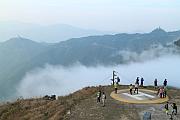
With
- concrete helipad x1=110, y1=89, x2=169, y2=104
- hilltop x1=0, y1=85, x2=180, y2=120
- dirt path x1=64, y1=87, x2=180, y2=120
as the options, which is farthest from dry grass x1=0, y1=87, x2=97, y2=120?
concrete helipad x1=110, y1=89, x2=169, y2=104

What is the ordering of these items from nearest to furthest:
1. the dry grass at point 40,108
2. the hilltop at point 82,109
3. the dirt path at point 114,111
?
the dirt path at point 114,111 < the hilltop at point 82,109 < the dry grass at point 40,108

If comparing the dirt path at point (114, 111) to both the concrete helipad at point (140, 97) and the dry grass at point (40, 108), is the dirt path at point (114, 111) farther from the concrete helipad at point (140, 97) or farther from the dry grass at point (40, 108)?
the dry grass at point (40, 108)

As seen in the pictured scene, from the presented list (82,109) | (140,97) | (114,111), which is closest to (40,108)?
(82,109)

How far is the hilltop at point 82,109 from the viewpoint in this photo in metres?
31.6

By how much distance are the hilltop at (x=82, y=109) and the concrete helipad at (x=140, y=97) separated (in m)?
0.90

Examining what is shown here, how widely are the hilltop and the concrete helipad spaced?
0.90 metres

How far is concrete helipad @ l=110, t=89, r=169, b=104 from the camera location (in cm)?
3609

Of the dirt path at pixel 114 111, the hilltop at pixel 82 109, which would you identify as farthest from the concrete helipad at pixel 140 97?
the dirt path at pixel 114 111

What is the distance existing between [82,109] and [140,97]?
7.58 m

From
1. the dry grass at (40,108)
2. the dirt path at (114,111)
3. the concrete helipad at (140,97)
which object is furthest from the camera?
the concrete helipad at (140,97)

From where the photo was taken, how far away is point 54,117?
33250 millimetres

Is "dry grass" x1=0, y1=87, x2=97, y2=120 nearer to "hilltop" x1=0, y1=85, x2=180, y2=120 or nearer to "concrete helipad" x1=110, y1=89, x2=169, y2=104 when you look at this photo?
"hilltop" x1=0, y1=85, x2=180, y2=120

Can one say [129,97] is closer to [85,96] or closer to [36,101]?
[85,96]

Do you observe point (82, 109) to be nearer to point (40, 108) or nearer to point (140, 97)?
point (40, 108)
